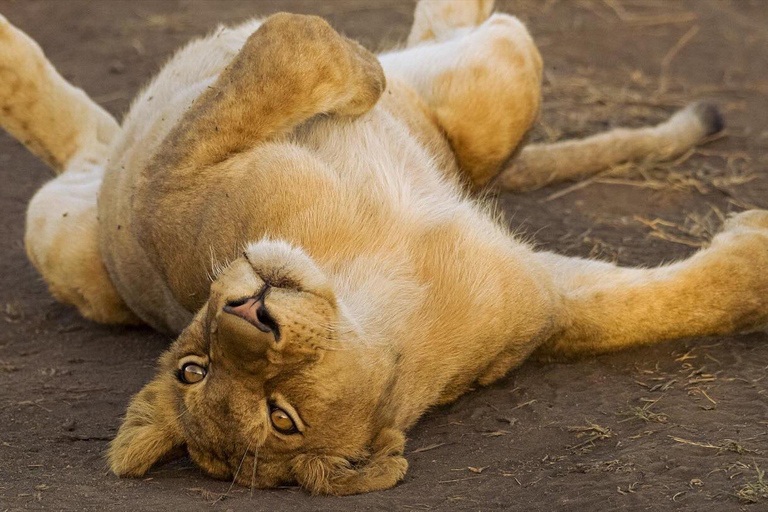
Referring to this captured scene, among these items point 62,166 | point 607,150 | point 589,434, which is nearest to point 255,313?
point 589,434

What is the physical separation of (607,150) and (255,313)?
3.41 m

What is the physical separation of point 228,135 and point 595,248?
2066 millimetres

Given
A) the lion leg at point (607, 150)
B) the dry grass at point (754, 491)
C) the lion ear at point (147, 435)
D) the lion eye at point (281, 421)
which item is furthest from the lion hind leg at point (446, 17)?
the dry grass at point (754, 491)

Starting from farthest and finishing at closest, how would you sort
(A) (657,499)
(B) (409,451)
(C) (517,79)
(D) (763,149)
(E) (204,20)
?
(E) (204,20), (D) (763,149), (C) (517,79), (B) (409,451), (A) (657,499)

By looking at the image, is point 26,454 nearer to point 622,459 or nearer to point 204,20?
point 622,459

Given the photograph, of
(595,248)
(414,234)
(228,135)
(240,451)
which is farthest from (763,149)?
(240,451)

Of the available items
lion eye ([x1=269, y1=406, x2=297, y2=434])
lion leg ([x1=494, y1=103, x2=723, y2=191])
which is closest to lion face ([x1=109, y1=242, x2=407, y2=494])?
lion eye ([x1=269, y1=406, x2=297, y2=434])

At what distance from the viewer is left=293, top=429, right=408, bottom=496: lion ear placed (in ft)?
11.1

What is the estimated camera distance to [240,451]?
337cm

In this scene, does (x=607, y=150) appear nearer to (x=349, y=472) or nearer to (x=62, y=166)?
(x=62, y=166)

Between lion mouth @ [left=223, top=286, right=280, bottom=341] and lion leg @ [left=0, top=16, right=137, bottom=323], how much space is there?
210 cm

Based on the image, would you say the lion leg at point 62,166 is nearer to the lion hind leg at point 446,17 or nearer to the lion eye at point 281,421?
the lion hind leg at point 446,17

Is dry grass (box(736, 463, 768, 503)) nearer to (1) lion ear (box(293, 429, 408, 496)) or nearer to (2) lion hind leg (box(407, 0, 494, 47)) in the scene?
(1) lion ear (box(293, 429, 408, 496))

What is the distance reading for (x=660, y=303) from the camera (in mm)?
4305
